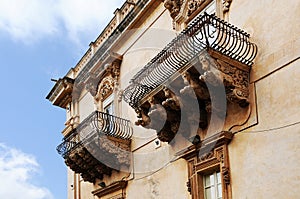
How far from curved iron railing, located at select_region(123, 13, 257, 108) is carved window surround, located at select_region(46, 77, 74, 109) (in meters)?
6.95

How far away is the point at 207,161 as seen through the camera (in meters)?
9.54

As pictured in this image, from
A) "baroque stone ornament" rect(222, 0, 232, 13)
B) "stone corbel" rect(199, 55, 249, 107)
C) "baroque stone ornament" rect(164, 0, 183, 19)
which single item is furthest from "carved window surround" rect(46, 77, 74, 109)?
"stone corbel" rect(199, 55, 249, 107)

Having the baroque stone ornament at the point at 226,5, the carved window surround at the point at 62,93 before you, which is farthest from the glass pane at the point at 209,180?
the carved window surround at the point at 62,93

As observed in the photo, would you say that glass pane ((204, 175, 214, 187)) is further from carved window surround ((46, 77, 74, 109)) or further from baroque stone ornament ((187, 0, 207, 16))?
carved window surround ((46, 77, 74, 109))

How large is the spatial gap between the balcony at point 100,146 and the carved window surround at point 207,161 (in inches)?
109

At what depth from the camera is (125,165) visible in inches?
505

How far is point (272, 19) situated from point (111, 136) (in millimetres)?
5405

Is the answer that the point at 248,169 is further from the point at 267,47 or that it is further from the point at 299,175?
the point at 267,47

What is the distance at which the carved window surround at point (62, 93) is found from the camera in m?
17.0

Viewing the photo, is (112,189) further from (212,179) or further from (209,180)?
(212,179)

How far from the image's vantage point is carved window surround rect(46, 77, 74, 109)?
17.0 metres

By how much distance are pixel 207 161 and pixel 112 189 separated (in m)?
4.40

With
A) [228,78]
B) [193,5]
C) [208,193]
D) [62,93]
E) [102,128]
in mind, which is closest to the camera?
[228,78]

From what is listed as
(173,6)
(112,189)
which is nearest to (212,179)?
(173,6)
